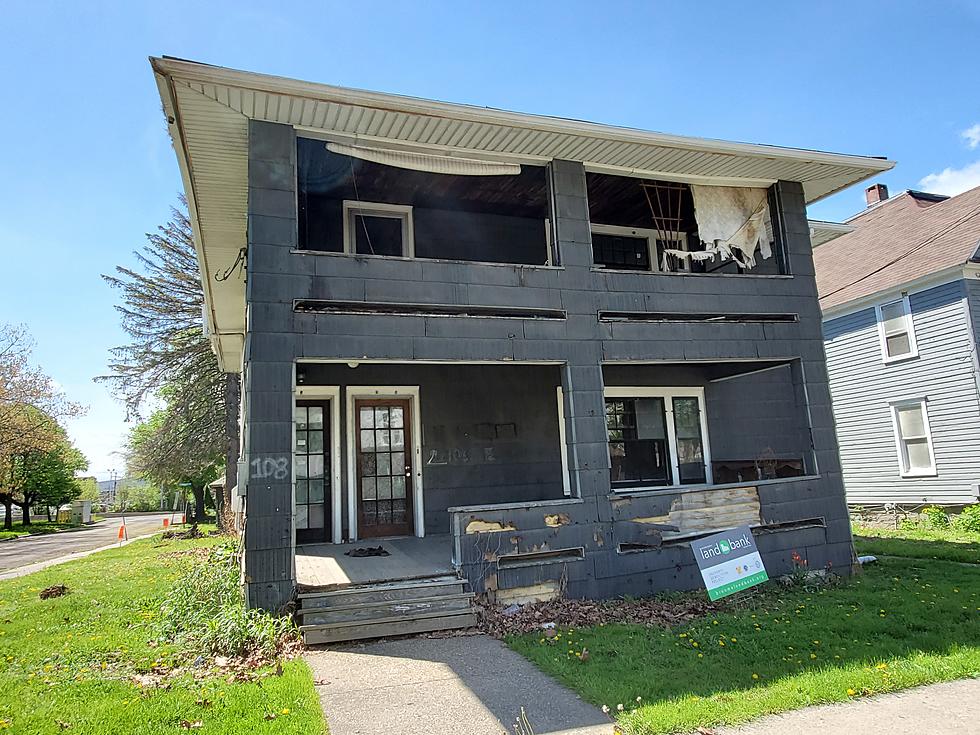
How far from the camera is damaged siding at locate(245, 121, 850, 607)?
6289 millimetres

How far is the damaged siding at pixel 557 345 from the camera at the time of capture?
6289mm

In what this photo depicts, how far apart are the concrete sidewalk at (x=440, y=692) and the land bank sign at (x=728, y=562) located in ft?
7.81

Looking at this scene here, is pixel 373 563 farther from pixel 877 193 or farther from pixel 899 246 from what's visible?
pixel 877 193

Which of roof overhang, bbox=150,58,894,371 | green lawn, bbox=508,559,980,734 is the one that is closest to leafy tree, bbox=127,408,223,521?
roof overhang, bbox=150,58,894,371

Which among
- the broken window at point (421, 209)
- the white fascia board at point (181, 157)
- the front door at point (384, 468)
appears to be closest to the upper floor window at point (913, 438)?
the broken window at point (421, 209)

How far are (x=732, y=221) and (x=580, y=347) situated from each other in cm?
350

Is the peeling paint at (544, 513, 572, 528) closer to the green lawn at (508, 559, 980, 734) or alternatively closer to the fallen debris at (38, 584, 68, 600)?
the green lawn at (508, 559, 980, 734)

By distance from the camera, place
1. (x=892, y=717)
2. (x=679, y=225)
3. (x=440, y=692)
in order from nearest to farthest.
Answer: (x=892, y=717) → (x=440, y=692) → (x=679, y=225)

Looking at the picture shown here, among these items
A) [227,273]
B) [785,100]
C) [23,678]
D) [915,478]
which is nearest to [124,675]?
[23,678]

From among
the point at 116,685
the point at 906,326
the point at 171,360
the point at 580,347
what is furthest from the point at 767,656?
the point at 171,360

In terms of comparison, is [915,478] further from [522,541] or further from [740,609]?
[522,541]

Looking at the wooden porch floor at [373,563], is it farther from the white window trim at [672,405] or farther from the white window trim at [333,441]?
the white window trim at [672,405]

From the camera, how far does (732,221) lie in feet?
30.1

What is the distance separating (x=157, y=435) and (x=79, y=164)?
1377cm
